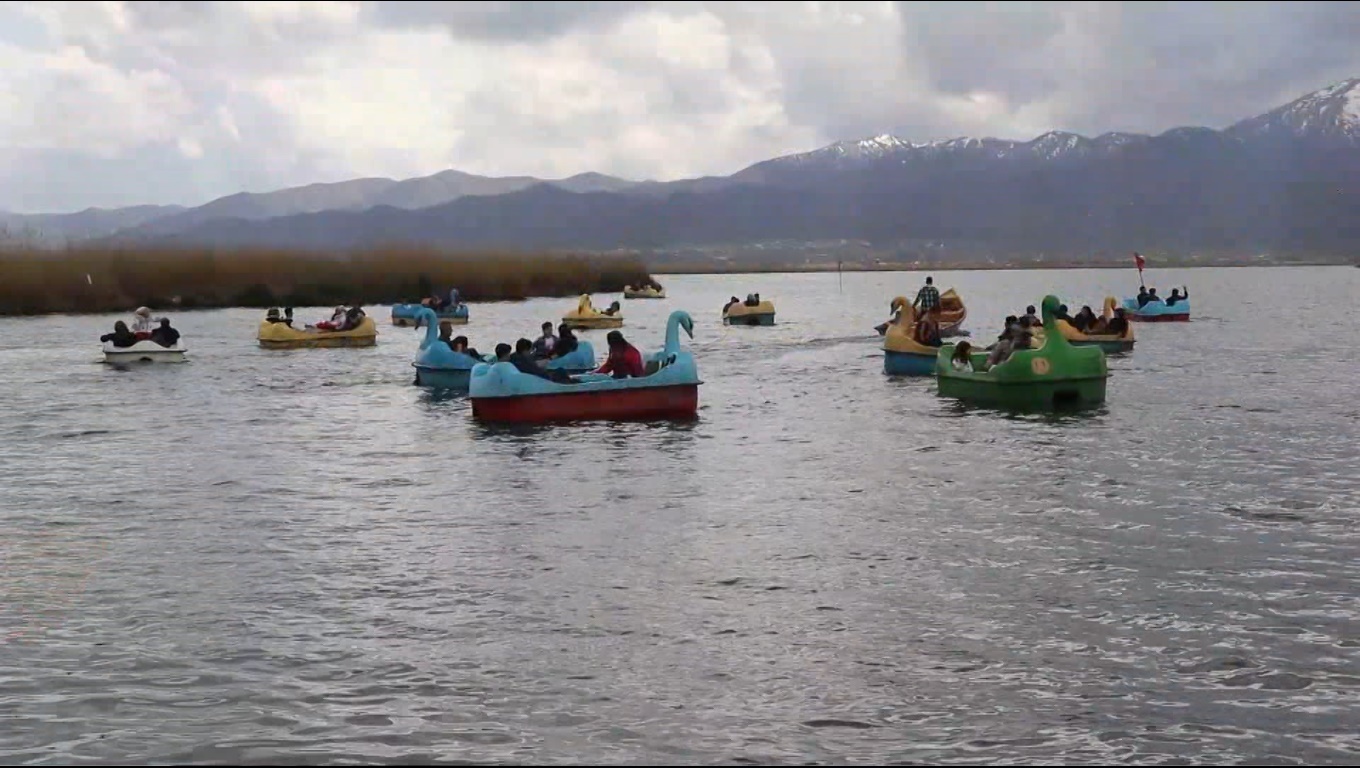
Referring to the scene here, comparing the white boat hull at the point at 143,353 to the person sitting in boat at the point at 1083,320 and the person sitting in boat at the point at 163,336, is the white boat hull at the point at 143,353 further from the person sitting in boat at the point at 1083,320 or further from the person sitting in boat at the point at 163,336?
the person sitting in boat at the point at 1083,320

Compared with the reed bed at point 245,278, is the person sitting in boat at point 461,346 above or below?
below

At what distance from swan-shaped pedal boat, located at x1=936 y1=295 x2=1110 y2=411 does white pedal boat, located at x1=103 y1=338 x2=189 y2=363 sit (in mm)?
21744

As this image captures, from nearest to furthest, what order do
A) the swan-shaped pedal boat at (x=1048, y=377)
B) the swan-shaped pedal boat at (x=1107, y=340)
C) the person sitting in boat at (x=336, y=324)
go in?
the swan-shaped pedal boat at (x=1048, y=377), the swan-shaped pedal boat at (x=1107, y=340), the person sitting in boat at (x=336, y=324)

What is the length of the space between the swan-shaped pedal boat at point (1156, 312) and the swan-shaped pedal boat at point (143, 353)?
1412 inches

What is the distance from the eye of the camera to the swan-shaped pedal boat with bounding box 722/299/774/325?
57.8 m

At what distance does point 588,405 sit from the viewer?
918 inches

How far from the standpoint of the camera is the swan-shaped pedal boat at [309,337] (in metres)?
42.7

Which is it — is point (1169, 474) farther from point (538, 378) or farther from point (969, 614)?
point (538, 378)

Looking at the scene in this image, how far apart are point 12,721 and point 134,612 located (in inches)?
106

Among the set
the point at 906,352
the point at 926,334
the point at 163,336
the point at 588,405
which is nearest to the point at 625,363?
the point at 588,405

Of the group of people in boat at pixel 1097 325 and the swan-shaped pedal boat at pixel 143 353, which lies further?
the group of people in boat at pixel 1097 325

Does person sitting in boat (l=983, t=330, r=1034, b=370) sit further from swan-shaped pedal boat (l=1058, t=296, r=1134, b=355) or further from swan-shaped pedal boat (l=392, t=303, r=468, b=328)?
swan-shaped pedal boat (l=392, t=303, r=468, b=328)

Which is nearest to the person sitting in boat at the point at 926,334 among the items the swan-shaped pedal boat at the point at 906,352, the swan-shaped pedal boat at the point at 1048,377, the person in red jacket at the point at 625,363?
the swan-shaped pedal boat at the point at 906,352

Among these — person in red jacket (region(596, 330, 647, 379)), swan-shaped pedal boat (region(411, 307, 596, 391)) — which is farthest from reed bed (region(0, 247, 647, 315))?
person in red jacket (region(596, 330, 647, 379))
